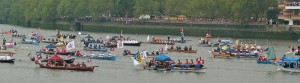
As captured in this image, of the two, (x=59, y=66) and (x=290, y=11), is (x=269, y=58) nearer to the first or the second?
(x=59, y=66)

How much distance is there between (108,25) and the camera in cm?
19975

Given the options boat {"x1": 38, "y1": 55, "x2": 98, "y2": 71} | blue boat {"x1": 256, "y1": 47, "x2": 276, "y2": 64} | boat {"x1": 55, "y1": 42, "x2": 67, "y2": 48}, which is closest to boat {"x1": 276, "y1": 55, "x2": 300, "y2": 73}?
blue boat {"x1": 256, "y1": 47, "x2": 276, "y2": 64}

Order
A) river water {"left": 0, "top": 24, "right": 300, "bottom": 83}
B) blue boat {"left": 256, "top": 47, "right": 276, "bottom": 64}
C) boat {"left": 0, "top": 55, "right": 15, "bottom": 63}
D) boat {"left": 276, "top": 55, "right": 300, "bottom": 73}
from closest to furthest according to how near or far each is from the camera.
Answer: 1. river water {"left": 0, "top": 24, "right": 300, "bottom": 83}
2. boat {"left": 276, "top": 55, "right": 300, "bottom": 73}
3. boat {"left": 0, "top": 55, "right": 15, "bottom": 63}
4. blue boat {"left": 256, "top": 47, "right": 276, "bottom": 64}

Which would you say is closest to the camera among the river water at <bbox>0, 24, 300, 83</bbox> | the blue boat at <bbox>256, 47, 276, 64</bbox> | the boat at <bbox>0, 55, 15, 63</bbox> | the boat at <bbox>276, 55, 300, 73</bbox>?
the river water at <bbox>0, 24, 300, 83</bbox>

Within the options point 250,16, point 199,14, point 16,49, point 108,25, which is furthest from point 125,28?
point 16,49

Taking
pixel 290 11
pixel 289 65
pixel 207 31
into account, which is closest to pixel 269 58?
pixel 289 65

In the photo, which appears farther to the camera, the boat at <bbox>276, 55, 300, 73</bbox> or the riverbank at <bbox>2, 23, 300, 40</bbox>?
the riverbank at <bbox>2, 23, 300, 40</bbox>

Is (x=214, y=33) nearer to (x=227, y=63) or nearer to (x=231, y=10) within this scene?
(x=231, y=10)

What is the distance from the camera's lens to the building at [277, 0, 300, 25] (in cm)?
16075

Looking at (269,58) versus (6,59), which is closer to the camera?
(6,59)

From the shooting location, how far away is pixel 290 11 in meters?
162

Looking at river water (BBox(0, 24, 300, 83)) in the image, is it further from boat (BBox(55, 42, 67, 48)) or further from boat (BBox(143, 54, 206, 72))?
boat (BBox(55, 42, 67, 48))

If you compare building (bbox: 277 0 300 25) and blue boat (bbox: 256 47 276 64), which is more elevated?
building (bbox: 277 0 300 25)

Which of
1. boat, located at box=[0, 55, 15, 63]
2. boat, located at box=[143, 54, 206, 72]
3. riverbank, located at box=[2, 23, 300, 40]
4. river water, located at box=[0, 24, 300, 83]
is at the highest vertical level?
riverbank, located at box=[2, 23, 300, 40]
